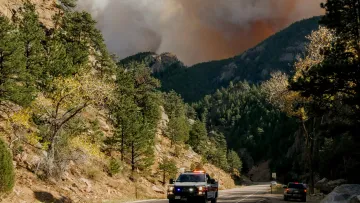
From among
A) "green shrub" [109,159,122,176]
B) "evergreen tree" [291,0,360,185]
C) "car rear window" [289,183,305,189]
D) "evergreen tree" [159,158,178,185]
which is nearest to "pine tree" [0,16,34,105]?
"green shrub" [109,159,122,176]

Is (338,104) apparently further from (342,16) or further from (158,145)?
(158,145)

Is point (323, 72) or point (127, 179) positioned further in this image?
point (127, 179)

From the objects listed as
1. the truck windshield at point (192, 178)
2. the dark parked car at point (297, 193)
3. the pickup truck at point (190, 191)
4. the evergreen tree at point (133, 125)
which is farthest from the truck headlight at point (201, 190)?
the evergreen tree at point (133, 125)

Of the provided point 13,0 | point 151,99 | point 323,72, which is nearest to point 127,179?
point 151,99

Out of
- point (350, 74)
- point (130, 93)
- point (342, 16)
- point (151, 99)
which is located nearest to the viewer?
point (350, 74)

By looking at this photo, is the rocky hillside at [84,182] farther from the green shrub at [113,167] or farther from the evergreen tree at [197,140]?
the evergreen tree at [197,140]

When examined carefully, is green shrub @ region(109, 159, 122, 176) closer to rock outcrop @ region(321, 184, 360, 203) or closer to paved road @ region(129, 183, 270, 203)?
paved road @ region(129, 183, 270, 203)

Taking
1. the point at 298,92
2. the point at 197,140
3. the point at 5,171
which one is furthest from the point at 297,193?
the point at 197,140

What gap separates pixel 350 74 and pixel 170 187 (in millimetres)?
12656

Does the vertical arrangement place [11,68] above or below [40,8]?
below

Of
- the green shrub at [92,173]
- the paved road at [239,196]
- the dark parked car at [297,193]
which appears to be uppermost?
the green shrub at [92,173]

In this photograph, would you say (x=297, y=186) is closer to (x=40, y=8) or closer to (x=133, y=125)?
(x=133, y=125)

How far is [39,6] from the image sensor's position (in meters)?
72.9

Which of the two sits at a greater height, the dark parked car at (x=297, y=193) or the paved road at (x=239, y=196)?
the dark parked car at (x=297, y=193)
